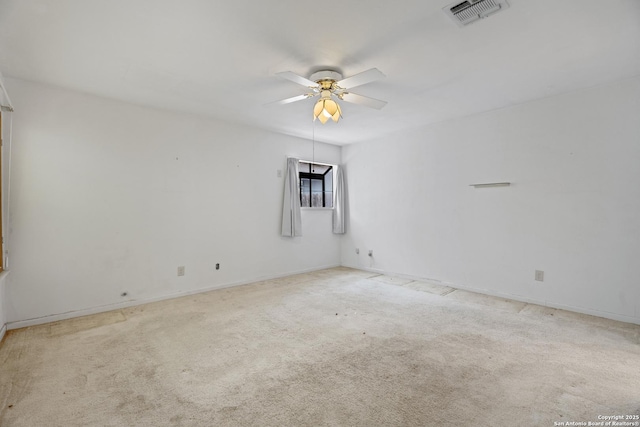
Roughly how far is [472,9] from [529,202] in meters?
2.63

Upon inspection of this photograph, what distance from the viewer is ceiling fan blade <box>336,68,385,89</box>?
7.43ft

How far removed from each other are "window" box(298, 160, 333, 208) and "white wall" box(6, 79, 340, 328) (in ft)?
2.26

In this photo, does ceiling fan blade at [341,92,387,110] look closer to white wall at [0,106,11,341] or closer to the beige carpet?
the beige carpet

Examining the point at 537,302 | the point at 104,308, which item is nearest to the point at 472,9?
the point at 537,302

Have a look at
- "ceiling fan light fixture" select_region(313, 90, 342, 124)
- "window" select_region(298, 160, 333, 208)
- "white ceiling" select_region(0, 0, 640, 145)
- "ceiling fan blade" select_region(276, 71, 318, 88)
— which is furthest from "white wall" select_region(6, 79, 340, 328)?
"ceiling fan blade" select_region(276, 71, 318, 88)

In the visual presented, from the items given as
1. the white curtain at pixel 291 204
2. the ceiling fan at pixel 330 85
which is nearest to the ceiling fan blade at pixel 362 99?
the ceiling fan at pixel 330 85

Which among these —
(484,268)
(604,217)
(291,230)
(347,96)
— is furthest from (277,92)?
(604,217)

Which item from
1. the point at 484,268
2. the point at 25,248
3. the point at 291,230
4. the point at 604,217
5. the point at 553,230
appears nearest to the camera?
the point at 25,248

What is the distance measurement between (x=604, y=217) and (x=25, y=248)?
593 cm

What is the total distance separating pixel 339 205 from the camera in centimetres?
573

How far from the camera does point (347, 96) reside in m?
2.79

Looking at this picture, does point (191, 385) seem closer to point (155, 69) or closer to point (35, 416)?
point (35, 416)

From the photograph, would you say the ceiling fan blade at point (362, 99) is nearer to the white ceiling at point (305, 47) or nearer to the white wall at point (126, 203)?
the white ceiling at point (305, 47)

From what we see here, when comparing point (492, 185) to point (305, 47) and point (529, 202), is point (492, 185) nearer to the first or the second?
point (529, 202)
